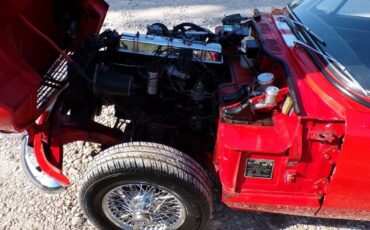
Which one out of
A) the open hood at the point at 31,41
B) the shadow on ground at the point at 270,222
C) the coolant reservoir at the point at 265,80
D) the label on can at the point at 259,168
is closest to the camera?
the open hood at the point at 31,41

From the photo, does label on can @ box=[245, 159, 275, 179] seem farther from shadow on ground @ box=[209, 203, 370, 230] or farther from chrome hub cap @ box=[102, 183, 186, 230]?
shadow on ground @ box=[209, 203, 370, 230]

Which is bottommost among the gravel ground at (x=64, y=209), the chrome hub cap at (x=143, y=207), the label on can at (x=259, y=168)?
the gravel ground at (x=64, y=209)

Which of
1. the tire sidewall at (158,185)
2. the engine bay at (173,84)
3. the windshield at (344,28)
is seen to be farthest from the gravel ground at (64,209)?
the windshield at (344,28)

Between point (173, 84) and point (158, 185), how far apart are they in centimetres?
72

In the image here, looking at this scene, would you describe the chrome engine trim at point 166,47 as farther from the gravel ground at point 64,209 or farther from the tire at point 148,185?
the gravel ground at point 64,209

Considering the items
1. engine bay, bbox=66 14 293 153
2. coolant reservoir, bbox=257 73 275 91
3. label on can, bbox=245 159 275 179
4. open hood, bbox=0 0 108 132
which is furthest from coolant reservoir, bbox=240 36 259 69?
open hood, bbox=0 0 108 132

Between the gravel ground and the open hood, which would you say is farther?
the gravel ground

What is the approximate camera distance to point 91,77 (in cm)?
260

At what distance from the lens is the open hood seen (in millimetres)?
2137

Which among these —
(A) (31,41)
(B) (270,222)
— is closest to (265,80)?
(B) (270,222)

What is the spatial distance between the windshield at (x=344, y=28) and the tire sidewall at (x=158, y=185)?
122 cm

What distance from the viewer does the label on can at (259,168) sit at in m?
2.33

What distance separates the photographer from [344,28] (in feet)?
8.96

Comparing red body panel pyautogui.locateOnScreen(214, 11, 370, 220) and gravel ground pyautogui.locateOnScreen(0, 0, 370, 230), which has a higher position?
red body panel pyautogui.locateOnScreen(214, 11, 370, 220)
